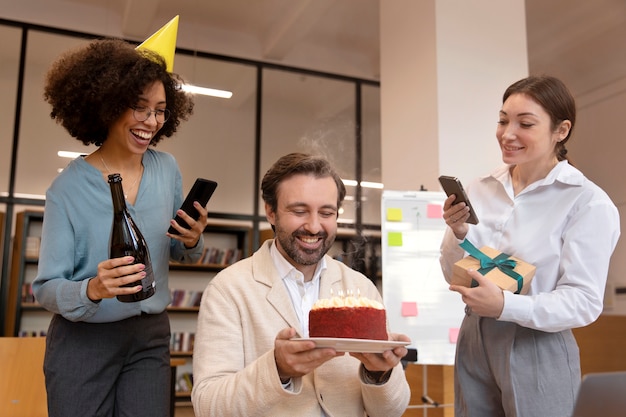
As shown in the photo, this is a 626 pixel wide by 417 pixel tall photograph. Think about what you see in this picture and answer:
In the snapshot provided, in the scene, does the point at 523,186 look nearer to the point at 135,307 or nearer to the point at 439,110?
the point at 135,307

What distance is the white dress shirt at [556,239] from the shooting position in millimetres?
1497

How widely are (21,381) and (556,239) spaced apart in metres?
2.31

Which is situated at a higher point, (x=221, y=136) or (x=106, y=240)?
(x=221, y=136)

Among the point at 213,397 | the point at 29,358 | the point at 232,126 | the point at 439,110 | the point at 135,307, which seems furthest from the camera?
the point at 232,126

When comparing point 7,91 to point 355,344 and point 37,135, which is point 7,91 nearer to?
point 37,135

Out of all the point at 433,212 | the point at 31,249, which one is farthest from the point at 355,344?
the point at 31,249

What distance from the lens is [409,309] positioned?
145 inches

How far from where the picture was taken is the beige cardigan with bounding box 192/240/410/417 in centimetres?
136

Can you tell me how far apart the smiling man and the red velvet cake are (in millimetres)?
46

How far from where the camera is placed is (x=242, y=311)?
1.51 metres

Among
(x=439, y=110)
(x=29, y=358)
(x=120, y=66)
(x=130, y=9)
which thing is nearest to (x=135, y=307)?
(x=120, y=66)

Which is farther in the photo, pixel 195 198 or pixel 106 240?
pixel 195 198

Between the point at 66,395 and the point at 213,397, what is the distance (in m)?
0.48

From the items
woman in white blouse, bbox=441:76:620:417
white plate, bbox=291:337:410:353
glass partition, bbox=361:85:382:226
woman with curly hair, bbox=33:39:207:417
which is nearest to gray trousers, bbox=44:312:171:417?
woman with curly hair, bbox=33:39:207:417
